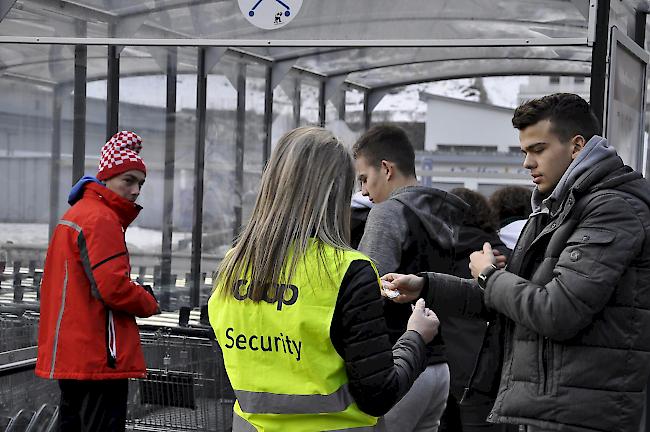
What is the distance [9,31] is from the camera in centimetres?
583

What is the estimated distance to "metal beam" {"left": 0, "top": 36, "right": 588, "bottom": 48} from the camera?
Answer: 4.73m

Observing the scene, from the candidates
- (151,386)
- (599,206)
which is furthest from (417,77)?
(599,206)

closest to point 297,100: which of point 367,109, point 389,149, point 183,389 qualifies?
point 367,109

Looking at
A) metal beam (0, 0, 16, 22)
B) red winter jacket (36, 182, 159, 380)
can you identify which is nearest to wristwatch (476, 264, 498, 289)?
red winter jacket (36, 182, 159, 380)

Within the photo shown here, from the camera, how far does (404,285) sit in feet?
10.3

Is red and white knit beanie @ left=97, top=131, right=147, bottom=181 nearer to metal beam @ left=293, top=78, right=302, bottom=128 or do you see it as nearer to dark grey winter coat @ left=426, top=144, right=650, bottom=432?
dark grey winter coat @ left=426, top=144, right=650, bottom=432

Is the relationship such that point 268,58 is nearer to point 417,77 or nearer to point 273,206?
point 417,77

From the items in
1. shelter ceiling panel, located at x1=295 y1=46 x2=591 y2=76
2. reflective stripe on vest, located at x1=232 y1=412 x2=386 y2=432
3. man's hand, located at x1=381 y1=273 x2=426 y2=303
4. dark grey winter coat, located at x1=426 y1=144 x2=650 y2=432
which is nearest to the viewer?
reflective stripe on vest, located at x1=232 y1=412 x2=386 y2=432

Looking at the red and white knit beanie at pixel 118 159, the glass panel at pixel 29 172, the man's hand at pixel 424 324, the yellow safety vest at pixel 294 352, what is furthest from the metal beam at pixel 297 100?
the yellow safety vest at pixel 294 352

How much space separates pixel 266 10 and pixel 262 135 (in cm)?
313

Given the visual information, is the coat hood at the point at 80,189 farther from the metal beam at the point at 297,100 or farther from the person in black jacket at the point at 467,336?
the metal beam at the point at 297,100

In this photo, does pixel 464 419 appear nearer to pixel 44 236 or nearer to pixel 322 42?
pixel 322 42

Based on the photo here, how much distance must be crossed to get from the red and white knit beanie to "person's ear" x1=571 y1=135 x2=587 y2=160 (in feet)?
7.87

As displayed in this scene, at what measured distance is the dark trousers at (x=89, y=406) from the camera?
439cm
